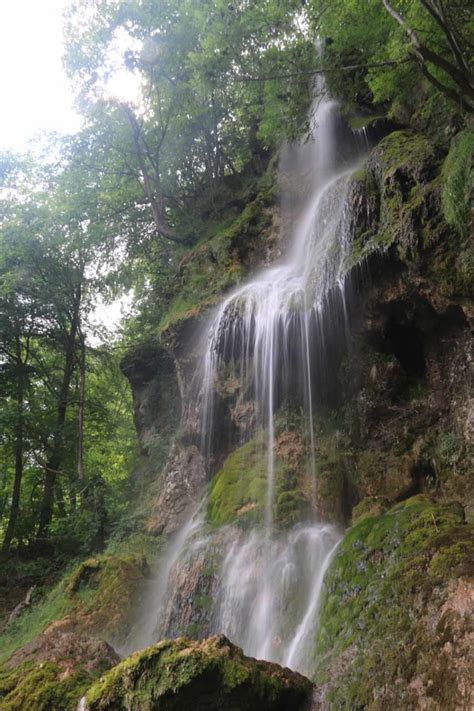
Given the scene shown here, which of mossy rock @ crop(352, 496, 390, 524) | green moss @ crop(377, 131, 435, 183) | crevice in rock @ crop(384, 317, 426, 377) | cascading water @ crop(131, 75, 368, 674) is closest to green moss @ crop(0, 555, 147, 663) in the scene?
cascading water @ crop(131, 75, 368, 674)

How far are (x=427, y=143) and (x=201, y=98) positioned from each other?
9.38 metres

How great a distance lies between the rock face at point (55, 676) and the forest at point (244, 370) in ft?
0.10

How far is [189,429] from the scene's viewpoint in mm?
11805

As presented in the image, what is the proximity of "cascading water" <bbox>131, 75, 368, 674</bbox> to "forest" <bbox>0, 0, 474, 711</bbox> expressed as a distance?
55 mm

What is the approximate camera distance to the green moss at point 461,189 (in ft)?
20.6

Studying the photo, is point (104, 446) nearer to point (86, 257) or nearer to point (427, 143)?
point (86, 257)

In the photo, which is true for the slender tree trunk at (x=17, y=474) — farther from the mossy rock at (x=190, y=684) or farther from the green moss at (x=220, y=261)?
the mossy rock at (x=190, y=684)

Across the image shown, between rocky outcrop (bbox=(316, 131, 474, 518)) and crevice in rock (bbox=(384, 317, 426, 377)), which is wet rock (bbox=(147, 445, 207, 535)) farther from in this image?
crevice in rock (bbox=(384, 317, 426, 377))

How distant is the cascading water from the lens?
235 inches

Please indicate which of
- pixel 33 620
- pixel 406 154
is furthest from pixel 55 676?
pixel 406 154

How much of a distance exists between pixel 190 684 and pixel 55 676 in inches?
71.2

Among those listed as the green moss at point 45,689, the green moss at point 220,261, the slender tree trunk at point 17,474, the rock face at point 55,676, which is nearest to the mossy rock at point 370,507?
the rock face at point 55,676

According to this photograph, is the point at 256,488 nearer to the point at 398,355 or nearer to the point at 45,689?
the point at 398,355

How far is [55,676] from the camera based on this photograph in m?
4.18
